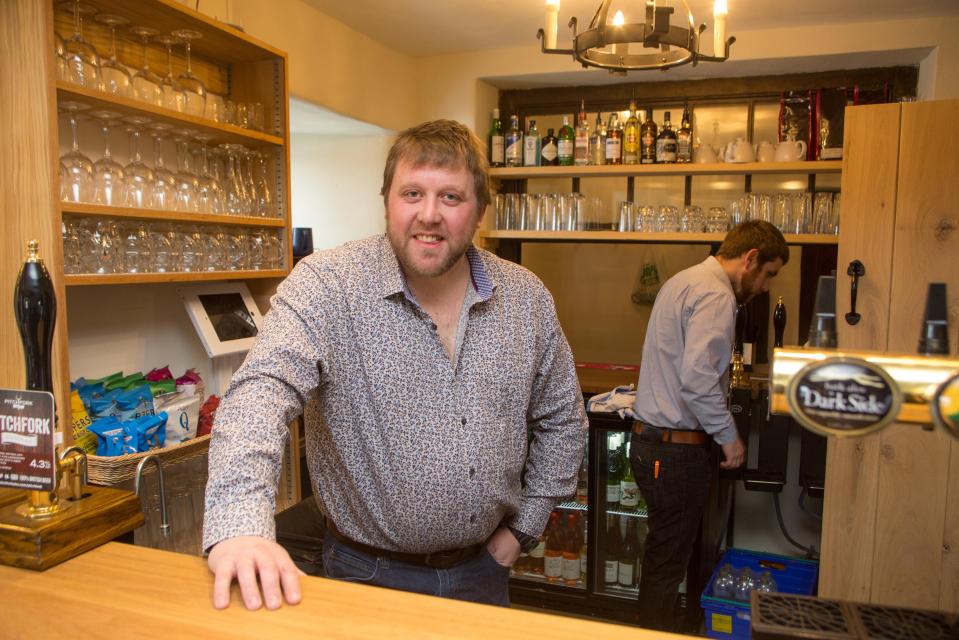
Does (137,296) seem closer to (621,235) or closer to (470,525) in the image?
(470,525)

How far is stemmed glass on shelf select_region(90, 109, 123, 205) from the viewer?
92.6 inches

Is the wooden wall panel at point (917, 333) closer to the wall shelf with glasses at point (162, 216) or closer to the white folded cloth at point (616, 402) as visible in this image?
the white folded cloth at point (616, 402)

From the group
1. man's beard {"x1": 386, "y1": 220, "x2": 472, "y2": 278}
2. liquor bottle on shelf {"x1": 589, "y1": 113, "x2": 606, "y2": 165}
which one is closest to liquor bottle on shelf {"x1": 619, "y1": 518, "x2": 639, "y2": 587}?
liquor bottle on shelf {"x1": 589, "y1": 113, "x2": 606, "y2": 165}

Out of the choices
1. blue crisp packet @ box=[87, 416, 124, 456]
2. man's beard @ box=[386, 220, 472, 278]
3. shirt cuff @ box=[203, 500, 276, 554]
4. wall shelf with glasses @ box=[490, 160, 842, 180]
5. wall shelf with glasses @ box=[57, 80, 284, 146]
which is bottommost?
blue crisp packet @ box=[87, 416, 124, 456]

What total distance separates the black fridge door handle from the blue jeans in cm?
179

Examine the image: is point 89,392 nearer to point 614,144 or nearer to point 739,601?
point 739,601

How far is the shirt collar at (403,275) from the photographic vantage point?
65.8 inches

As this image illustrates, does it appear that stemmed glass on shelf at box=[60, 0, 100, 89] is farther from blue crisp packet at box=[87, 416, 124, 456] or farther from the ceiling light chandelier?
the ceiling light chandelier

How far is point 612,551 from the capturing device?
13.0ft

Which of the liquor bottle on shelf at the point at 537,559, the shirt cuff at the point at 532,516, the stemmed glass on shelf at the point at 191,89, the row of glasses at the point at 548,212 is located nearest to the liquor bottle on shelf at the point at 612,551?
the liquor bottle on shelf at the point at 537,559

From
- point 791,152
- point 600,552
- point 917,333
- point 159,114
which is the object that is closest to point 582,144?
point 791,152

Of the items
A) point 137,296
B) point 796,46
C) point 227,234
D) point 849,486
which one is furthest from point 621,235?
point 137,296

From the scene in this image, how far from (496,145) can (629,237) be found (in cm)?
103

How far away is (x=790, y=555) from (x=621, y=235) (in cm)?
200
